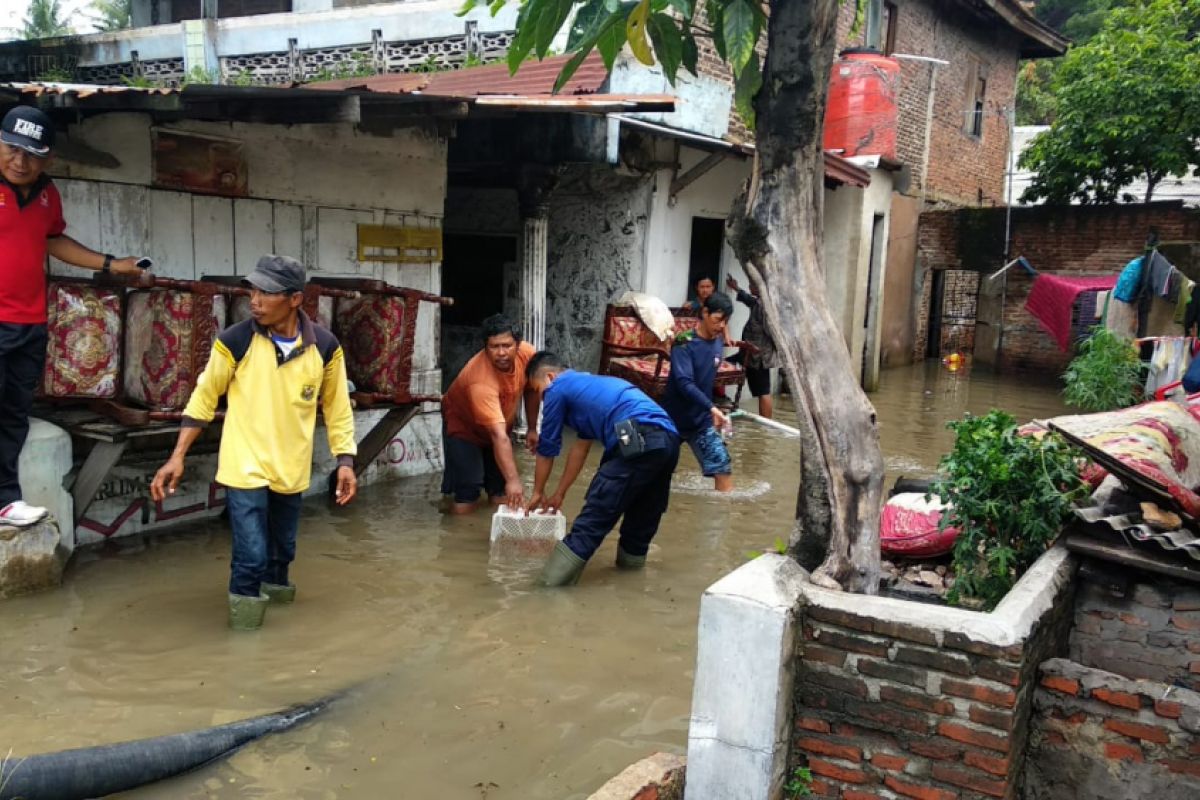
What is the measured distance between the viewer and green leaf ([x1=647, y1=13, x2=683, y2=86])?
3.17 meters

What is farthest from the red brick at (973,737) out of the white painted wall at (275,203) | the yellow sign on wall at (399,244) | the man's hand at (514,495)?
the yellow sign on wall at (399,244)

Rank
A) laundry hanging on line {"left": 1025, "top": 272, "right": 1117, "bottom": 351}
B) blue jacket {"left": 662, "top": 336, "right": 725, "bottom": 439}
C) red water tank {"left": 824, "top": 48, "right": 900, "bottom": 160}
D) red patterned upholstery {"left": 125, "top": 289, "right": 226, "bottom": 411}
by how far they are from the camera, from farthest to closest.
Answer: laundry hanging on line {"left": 1025, "top": 272, "right": 1117, "bottom": 351} → red water tank {"left": 824, "top": 48, "right": 900, "bottom": 160} → blue jacket {"left": 662, "top": 336, "right": 725, "bottom": 439} → red patterned upholstery {"left": 125, "top": 289, "right": 226, "bottom": 411}

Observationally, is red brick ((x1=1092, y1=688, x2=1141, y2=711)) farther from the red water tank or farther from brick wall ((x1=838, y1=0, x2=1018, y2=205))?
brick wall ((x1=838, y1=0, x2=1018, y2=205))

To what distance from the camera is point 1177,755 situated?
322 centimetres

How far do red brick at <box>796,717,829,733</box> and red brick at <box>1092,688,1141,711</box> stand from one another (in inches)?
36.8

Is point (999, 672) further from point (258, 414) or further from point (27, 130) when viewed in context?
point (27, 130)

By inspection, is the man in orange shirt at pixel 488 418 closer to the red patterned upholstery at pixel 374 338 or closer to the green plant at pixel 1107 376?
the red patterned upholstery at pixel 374 338

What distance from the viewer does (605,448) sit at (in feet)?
17.6

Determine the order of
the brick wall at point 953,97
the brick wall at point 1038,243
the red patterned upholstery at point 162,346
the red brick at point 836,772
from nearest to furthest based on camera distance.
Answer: the red brick at point 836,772
the red patterned upholstery at point 162,346
the brick wall at point 1038,243
the brick wall at point 953,97

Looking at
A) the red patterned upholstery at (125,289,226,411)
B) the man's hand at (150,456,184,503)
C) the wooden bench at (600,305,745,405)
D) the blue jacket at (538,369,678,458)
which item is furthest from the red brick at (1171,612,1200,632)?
the wooden bench at (600,305,745,405)

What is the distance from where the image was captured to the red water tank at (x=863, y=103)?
43.2ft

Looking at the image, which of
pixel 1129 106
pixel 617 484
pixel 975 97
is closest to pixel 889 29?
pixel 1129 106

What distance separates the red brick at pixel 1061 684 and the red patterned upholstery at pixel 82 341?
4493 mm

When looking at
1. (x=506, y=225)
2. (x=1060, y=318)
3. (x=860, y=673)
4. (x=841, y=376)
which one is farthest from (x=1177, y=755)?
(x=1060, y=318)
